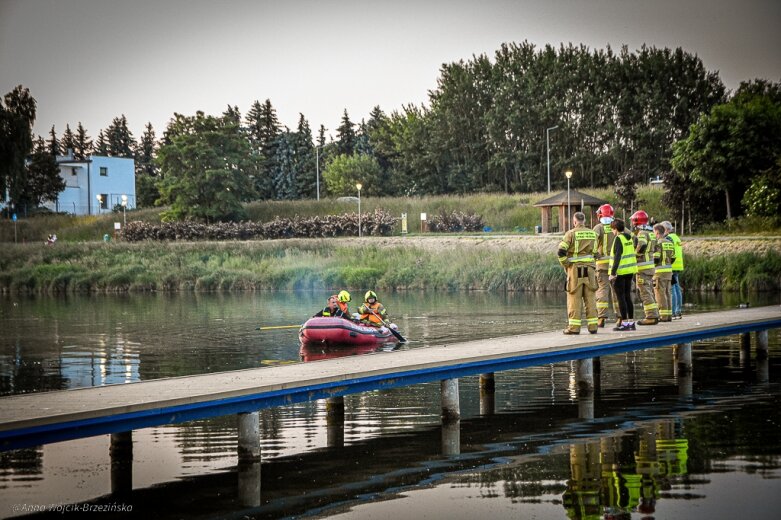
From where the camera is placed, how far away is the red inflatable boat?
974 inches

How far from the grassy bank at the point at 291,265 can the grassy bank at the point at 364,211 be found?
13.8m

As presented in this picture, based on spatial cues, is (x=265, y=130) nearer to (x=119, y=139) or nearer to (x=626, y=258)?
(x=119, y=139)

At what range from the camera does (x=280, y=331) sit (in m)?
31.1

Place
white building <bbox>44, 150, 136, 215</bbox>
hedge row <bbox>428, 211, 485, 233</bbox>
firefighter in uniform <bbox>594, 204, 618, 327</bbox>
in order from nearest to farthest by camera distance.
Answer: firefighter in uniform <bbox>594, 204, 618, 327</bbox>, hedge row <bbox>428, 211, 485, 233</bbox>, white building <bbox>44, 150, 136, 215</bbox>

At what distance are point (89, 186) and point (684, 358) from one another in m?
91.0

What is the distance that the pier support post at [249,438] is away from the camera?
1237cm

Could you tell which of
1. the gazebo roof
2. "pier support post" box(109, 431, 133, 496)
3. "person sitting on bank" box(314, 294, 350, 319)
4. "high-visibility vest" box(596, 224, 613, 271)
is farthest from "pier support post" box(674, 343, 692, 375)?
the gazebo roof

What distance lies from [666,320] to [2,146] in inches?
1299

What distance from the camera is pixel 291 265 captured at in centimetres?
5741

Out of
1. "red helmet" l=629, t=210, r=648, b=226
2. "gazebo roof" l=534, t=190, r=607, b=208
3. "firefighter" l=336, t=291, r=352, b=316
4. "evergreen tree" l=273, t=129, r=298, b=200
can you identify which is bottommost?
"firefighter" l=336, t=291, r=352, b=316

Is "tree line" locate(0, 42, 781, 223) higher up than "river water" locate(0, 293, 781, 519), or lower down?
higher up

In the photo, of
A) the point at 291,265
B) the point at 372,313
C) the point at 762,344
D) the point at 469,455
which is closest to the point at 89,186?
the point at 291,265

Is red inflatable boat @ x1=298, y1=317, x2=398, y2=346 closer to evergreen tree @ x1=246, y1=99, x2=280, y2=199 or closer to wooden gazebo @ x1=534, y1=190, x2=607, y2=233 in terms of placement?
wooden gazebo @ x1=534, y1=190, x2=607, y2=233

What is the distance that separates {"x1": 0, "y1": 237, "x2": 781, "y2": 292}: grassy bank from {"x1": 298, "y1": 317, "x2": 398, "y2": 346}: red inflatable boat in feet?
77.2
